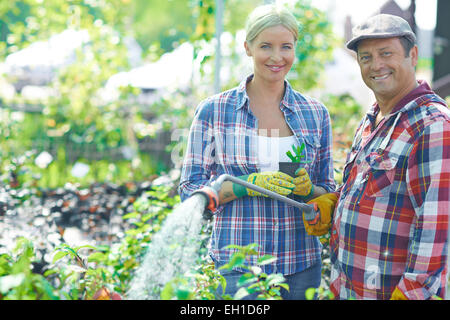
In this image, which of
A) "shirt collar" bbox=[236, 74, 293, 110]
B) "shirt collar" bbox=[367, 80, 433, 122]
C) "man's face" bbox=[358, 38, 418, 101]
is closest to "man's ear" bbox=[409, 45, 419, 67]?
"man's face" bbox=[358, 38, 418, 101]

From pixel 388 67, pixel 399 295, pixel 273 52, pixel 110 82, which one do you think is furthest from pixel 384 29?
pixel 110 82

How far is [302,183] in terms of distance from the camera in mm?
1810

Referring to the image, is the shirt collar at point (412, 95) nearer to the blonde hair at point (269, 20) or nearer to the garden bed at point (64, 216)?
the blonde hair at point (269, 20)

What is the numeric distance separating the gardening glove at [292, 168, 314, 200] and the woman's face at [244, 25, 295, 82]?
0.40 m

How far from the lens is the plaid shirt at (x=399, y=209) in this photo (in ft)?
4.54

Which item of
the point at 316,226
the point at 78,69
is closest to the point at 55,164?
the point at 78,69

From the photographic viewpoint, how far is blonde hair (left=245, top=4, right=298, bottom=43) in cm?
179

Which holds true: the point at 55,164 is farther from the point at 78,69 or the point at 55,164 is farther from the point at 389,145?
the point at 389,145

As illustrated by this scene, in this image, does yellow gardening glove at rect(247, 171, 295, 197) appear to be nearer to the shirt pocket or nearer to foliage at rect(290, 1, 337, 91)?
the shirt pocket

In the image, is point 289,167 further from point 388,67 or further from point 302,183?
point 388,67

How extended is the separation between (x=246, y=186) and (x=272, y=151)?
0.45 m
